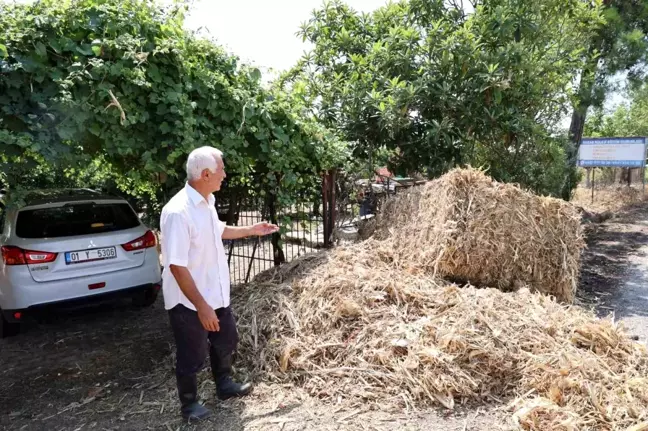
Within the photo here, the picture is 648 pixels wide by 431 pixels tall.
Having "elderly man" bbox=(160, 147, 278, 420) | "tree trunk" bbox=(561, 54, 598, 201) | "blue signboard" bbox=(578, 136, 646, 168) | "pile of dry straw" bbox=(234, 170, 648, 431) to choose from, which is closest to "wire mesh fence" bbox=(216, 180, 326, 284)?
"pile of dry straw" bbox=(234, 170, 648, 431)

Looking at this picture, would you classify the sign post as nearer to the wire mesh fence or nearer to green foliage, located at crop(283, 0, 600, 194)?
green foliage, located at crop(283, 0, 600, 194)

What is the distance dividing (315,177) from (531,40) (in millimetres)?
Answer: 4650

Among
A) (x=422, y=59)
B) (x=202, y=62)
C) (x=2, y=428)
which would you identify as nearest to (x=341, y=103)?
(x=422, y=59)

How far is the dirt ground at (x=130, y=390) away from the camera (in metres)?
3.15

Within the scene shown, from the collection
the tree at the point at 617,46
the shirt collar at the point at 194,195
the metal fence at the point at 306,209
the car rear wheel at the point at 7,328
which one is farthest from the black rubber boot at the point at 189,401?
the tree at the point at 617,46

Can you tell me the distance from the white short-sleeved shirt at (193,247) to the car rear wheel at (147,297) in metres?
2.62

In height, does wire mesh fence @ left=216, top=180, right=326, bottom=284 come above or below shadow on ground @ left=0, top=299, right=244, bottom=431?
above

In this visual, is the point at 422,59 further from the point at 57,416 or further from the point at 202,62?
the point at 57,416

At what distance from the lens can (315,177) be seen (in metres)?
5.90

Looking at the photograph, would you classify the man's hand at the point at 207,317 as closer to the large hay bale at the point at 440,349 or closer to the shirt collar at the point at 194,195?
the shirt collar at the point at 194,195

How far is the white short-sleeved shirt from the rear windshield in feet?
8.31

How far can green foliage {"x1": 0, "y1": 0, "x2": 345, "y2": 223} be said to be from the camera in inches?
137

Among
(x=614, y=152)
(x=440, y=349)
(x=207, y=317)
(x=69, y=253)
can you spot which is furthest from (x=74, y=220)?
(x=614, y=152)

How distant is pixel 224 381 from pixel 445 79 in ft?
17.9
